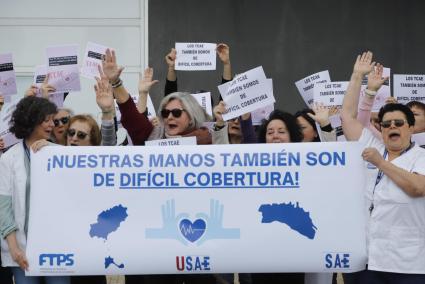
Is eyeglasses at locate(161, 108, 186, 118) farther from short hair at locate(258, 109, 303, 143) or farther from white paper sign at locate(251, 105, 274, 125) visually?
white paper sign at locate(251, 105, 274, 125)

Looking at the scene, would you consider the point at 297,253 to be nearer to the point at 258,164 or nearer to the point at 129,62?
the point at 258,164

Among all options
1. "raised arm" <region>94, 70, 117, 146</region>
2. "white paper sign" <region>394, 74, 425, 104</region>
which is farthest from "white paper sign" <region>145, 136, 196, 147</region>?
"white paper sign" <region>394, 74, 425, 104</region>

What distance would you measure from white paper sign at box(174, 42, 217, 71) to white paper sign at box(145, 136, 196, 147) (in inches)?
68.1

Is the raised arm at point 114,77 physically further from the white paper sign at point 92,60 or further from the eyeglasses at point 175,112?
the white paper sign at point 92,60

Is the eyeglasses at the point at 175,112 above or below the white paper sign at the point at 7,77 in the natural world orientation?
below

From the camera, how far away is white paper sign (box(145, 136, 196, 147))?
5.34 meters

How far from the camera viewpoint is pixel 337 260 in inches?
193

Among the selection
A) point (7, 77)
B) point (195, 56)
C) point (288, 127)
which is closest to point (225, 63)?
point (195, 56)

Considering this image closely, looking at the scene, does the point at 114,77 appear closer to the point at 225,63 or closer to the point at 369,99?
the point at 225,63

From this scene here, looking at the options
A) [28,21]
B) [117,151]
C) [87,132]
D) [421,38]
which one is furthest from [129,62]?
[117,151]

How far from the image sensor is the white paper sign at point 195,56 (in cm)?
701

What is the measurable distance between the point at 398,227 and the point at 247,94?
66.0 inches

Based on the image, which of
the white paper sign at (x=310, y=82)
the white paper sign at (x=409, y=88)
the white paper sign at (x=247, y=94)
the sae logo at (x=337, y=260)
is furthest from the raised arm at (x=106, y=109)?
the white paper sign at (x=409, y=88)

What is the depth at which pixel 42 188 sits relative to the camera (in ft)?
16.4
